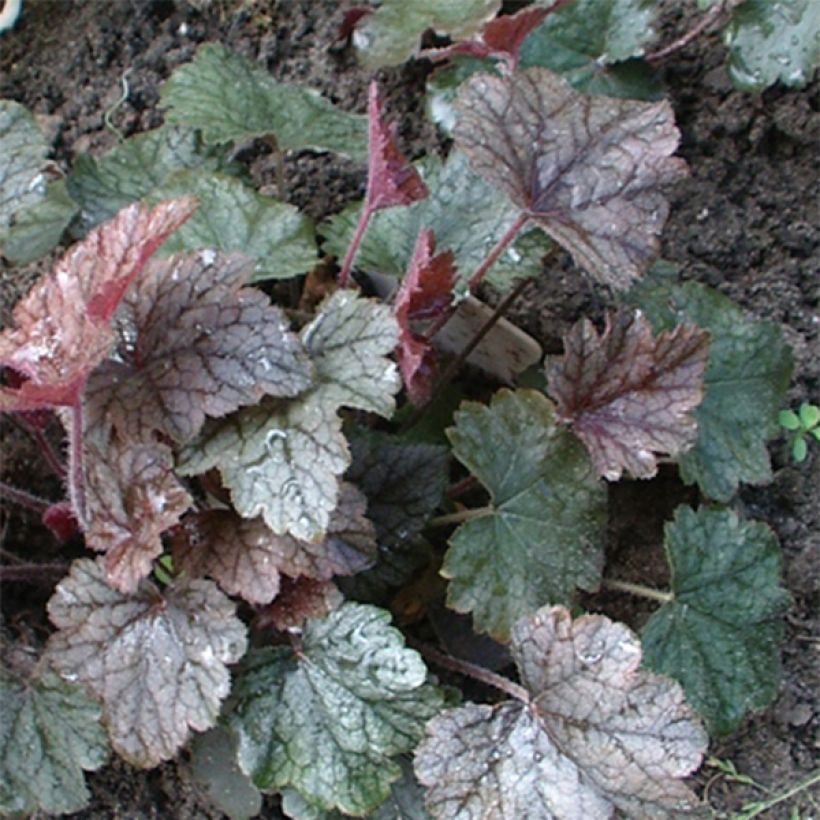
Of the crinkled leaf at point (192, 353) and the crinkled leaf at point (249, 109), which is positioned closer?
the crinkled leaf at point (192, 353)

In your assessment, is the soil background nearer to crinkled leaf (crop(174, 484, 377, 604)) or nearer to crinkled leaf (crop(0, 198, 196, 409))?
crinkled leaf (crop(174, 484, 377, 604))

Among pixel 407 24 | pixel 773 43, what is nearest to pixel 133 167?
pixel 407 24

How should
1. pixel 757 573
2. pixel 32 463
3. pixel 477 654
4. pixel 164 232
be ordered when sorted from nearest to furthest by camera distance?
pixel 164 232
pixel 757 573
pixel 477 654
pixel 32 463

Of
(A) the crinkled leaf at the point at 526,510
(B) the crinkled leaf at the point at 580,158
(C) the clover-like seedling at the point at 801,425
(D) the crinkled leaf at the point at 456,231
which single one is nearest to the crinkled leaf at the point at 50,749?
(A) the crinkled leaf at the point at 526,510

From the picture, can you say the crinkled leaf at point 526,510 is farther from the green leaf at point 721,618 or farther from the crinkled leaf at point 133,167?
the crinkled leaf at point 133,167

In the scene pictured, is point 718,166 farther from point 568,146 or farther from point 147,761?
point 147,761

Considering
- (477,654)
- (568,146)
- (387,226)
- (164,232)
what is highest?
(164,232)

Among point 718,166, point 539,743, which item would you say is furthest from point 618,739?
point 718,166
